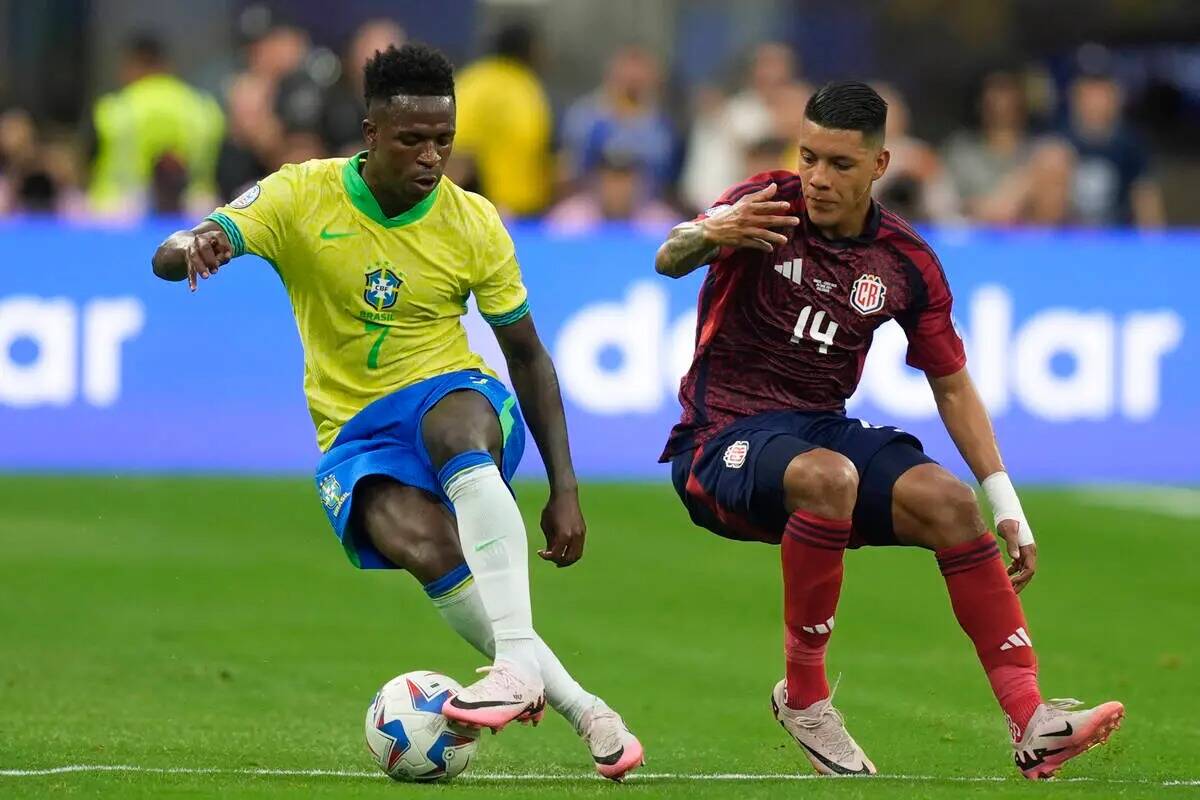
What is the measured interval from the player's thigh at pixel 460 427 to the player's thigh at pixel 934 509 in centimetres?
120

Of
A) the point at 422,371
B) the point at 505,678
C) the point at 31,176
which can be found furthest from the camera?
the point at 31,176

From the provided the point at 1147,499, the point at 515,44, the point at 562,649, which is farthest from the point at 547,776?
the point at 515,44

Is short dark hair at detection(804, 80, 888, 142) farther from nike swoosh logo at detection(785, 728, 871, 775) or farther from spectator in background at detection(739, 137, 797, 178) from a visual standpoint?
spectator in background at detection(739, 137, 797, 178)

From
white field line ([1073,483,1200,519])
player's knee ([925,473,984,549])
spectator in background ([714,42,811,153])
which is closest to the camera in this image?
player's knee ([925,473,984,549])

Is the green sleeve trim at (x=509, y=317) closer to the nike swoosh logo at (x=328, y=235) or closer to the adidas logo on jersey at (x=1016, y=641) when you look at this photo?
the nike swoosh logo at (x=328, y=235)

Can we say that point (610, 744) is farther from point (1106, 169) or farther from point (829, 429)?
point (1106, 169)

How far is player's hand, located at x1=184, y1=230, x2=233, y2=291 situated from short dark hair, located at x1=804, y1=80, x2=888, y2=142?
181 centimetres

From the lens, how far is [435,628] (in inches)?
390

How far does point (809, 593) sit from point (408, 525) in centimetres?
120

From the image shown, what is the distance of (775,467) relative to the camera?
6668 mm

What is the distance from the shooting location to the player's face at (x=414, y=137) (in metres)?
6.62

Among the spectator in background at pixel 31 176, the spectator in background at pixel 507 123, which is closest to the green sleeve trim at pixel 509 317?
the spectator in background at pixel 507 123

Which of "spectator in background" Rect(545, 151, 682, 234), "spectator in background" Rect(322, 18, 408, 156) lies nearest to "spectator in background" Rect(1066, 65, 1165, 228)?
"spectator in background" Rect(545, 151, 682, 234)

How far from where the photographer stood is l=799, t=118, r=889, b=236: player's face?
682cm
